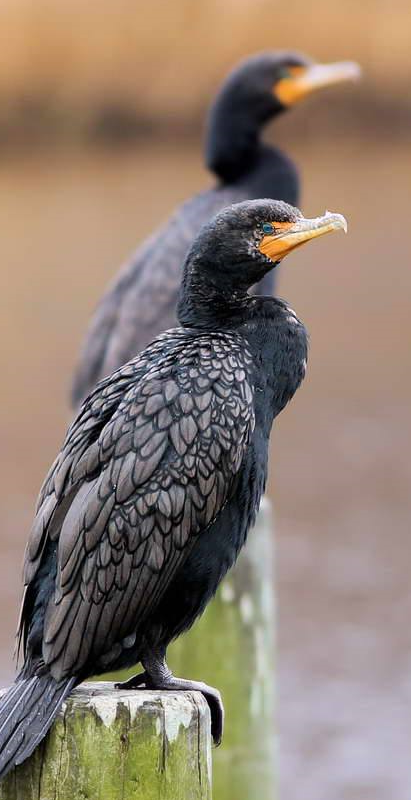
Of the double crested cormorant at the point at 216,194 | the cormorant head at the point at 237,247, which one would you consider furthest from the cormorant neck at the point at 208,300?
the double crested cormorant at the point at 216,194

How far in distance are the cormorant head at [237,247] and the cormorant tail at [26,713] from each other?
845 mm

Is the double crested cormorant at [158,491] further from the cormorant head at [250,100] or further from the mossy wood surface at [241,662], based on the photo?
the cormorant head at [250,100]

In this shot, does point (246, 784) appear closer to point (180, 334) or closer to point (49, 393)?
point (180, 334)

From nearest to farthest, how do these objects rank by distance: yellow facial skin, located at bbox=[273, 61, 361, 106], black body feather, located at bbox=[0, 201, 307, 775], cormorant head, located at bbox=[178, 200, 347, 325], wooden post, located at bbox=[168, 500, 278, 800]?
black body feather, located at bbox=[0, 201, 307, 775]
cormorant head, located at bbox=[178, 200, 347, 325]
wooden post, located at bbox=[168, 500, 278, 800]
yellow facial skin, located at bbox=[273, 61, 361, 106]

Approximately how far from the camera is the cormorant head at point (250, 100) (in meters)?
6.37

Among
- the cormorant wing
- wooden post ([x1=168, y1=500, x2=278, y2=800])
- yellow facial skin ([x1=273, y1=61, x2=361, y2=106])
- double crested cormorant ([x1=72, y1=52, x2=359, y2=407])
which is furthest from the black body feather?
yellow facial skin ([x1=273, y1=61, x2=361, y2=106])

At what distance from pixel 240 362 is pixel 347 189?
11195 millimetres

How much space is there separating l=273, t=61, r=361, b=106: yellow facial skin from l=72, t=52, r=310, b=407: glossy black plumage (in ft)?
0.09

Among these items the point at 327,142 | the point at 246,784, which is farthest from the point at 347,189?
the point at 246,784

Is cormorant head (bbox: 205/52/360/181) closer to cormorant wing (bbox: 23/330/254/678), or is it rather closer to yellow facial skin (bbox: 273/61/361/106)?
yellow facial skin (bbox: 273/61/361/106)

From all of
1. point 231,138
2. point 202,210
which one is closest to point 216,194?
point 202,210

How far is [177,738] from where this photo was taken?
9.03ft

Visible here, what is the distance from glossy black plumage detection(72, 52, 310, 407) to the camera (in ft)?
19.1

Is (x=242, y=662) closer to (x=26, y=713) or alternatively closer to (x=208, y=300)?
(x=208, y=300)
